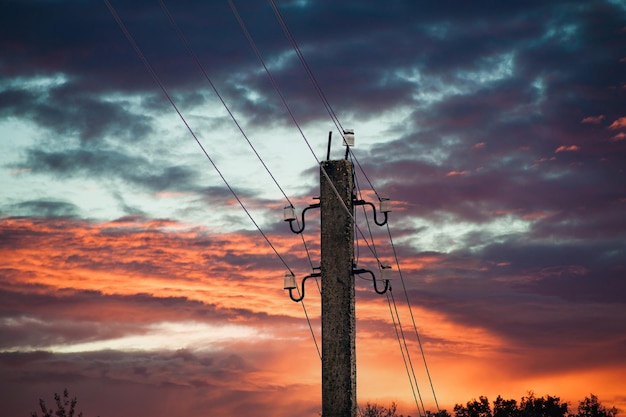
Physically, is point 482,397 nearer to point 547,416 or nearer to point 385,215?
point 547,416

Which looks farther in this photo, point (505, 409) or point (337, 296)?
point (505, 409)

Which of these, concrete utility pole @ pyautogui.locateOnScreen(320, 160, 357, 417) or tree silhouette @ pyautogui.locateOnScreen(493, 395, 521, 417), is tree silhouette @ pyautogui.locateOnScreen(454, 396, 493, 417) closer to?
tree silhouette @ pyautogui.locateOnScreen(493, 395, 521, 417)

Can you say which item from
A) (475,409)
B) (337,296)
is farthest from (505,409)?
(337,296)

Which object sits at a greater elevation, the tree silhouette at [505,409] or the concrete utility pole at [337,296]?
the tree silhouette at [505,409]

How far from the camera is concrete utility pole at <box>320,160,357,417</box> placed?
17266mm

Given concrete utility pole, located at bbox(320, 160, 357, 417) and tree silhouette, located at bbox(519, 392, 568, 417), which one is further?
tree silhouette, located at bbox(519, 392, 568, 417)

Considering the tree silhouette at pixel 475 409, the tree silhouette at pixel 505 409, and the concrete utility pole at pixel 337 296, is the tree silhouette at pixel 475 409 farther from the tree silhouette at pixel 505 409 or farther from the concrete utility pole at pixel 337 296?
the concrete utility pole at pixel 337 296

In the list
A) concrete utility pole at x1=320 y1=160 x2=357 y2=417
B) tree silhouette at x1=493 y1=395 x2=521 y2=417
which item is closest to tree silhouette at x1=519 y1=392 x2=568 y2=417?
tree silhouette at x1=493 y1=395 x2=521 y2=417

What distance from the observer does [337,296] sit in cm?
1762

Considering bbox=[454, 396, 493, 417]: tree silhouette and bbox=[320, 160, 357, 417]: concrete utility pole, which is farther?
bbox=[454, 396, 493, 417]: tree silhouette

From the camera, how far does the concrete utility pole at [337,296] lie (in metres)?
17.3

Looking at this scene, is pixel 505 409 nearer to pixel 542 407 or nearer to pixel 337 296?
pixel 542 407

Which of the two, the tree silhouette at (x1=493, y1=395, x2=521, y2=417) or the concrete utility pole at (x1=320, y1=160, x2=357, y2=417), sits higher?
the tree silhouette at (x1=493, y1=395, x2=521, y2=417)

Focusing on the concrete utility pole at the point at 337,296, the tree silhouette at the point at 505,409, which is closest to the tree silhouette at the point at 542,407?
the tree silhouette at the point at 505,409
